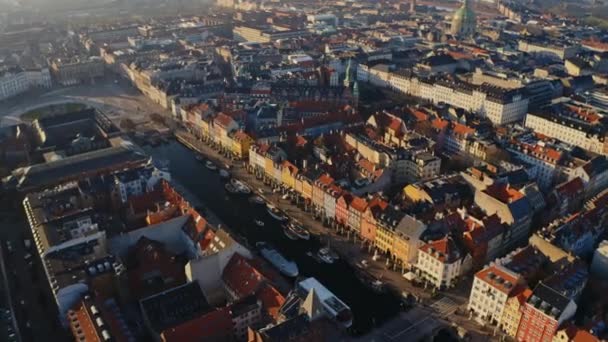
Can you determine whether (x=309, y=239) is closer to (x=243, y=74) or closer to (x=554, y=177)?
(x=554, y=177)

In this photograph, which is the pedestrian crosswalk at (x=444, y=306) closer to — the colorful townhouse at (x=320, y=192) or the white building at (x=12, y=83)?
the colorful townhouse at (x=320, y=192)

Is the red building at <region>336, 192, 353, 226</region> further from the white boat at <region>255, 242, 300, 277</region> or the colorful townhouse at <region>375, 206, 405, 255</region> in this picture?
the white boat at <region>255, 242, 300, 277</region>

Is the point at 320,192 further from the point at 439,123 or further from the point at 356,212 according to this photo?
the point at 439,123

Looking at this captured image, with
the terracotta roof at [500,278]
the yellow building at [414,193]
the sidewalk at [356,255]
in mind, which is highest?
the terracotta roof at [500,278]

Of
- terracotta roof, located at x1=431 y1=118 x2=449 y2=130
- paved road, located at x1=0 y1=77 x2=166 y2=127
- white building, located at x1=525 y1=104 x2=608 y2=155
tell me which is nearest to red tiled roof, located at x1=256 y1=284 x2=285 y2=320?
terracotta roof, located at x1=431 y1=118 x2=449 y2=130

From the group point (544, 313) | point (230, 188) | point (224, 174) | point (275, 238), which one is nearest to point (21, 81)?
point (224, 174)

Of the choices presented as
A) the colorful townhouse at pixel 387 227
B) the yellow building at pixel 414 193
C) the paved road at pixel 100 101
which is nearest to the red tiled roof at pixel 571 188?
the yellow building at pixel 414 193
